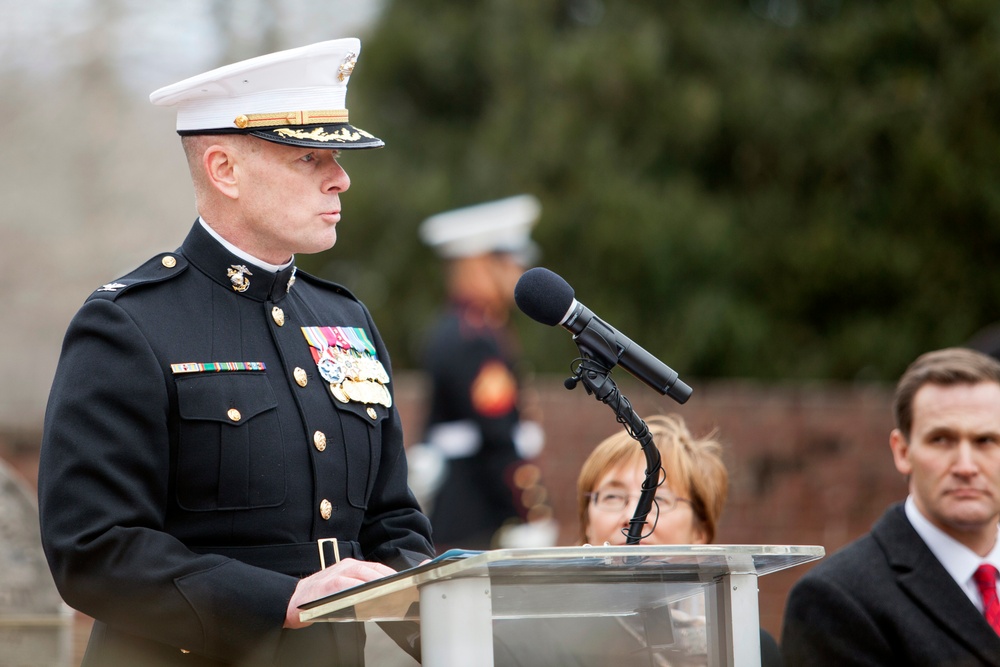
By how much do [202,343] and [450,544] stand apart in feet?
15.4

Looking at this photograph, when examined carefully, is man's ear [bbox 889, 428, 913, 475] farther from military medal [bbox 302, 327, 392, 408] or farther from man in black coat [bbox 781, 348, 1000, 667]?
military medal [bbox 302, 327, 392, 408]

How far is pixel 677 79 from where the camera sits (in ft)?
37.0

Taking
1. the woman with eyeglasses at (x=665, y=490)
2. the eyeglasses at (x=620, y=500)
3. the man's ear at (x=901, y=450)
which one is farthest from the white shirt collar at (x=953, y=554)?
the eyeglasses at (x=620, y=500)

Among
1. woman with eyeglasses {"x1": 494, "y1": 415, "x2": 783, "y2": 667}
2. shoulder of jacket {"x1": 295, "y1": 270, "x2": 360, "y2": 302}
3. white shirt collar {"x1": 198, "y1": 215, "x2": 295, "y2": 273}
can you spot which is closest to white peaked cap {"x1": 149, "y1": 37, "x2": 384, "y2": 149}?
white shirt collar {"x1": 198, "y1": 215, "x2": 295, "y2": 273}

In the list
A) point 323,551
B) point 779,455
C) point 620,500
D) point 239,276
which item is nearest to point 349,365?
point 239,276

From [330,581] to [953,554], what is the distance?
2.04 meters

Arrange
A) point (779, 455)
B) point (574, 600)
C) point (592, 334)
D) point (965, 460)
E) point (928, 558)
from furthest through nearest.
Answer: point (779, 455) → point (965, 460) → point (928, 558) → point (592, 334) → point (574, 600)

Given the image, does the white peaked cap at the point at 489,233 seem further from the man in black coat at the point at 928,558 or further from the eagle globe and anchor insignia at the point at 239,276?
the eagle globe and anchor insignia at the point at 239,276

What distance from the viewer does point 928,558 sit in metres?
3.54

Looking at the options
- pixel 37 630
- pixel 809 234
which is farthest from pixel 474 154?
pixel 37 630

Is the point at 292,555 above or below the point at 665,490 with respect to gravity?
below

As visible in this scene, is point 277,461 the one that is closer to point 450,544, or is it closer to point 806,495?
point 450,544

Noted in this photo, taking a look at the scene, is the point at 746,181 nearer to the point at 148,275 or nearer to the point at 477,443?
the point at 477,443

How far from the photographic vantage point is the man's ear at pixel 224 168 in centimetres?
258
